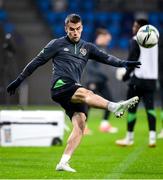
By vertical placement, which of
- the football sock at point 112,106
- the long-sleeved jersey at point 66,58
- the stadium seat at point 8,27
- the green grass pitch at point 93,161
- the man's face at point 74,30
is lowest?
the green grass pitch at point 93,161

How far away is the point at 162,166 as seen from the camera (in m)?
10.9

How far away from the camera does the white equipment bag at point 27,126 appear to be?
45.5 ft

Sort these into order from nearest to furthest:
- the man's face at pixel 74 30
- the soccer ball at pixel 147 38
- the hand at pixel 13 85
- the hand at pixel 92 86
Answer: the man's face at pixel 74 30 → the hand at pixel 13 85 → the soccer ball at pixel 147 38 → the hand at pixel 92 86

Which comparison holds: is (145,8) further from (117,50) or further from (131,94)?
(131,94)

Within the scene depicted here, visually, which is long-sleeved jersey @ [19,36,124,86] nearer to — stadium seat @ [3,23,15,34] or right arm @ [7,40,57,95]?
right arm @ [7,40,57,95]

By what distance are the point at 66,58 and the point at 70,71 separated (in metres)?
0.18

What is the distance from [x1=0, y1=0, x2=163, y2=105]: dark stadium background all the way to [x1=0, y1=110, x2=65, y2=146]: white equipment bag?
38.8ft

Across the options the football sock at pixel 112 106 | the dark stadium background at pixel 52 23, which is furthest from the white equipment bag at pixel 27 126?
the dark stadium background at pixel 52 23

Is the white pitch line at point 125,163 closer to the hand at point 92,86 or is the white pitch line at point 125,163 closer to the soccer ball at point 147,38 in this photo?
the soccer ball at point 147,38

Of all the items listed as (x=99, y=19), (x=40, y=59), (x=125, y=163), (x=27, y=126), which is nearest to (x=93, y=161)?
(x=125, y=163)

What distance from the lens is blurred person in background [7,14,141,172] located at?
10.1 meters

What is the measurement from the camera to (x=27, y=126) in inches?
548

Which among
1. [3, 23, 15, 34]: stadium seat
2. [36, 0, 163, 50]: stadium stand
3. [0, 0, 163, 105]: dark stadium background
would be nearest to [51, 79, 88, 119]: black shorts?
[0, 0, 163, 105]: dark stadium background

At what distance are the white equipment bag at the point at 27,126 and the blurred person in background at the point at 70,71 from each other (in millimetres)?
3456
